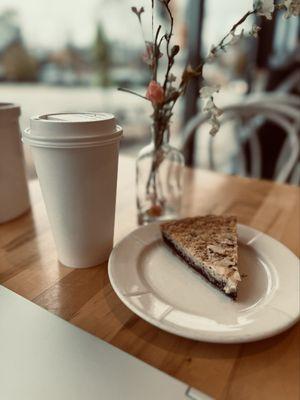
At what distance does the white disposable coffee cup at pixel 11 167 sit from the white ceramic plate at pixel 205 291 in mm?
268

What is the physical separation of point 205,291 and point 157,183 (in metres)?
0.29

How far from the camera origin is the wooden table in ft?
1.01

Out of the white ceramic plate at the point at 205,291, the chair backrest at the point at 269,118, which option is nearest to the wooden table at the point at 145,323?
the white ceramic plate at the point at 205,291

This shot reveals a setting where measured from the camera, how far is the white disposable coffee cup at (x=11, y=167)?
0.54m

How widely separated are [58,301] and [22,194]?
0.29m

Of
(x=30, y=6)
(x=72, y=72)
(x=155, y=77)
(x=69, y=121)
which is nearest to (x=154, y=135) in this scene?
(x=155, y=77)

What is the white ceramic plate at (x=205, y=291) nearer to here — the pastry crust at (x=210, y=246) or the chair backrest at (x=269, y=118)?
the pastry crust at (x=210, y=246)

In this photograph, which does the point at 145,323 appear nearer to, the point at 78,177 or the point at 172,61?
the point at 78,177

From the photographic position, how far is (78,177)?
1.33 feet

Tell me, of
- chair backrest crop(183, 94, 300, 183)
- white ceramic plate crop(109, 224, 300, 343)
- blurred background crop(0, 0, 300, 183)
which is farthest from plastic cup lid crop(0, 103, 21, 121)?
blurred background crop(0, 0, 300, 183)

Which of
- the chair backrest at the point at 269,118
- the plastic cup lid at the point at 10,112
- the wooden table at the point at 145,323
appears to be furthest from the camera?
the chair backrest at the point at 269,118

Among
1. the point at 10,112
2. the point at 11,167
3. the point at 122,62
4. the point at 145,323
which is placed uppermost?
the point at 122,62

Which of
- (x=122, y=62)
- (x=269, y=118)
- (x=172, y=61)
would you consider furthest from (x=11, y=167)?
(x=122, y=62)

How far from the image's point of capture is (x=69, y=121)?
0.38 metres
